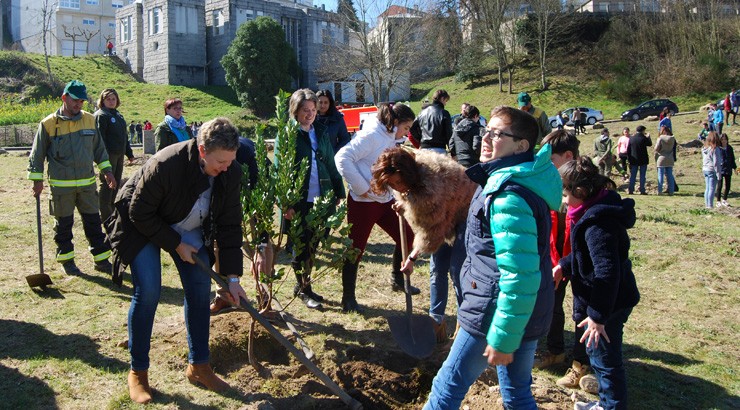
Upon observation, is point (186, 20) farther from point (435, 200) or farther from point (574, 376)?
point (574, 376)

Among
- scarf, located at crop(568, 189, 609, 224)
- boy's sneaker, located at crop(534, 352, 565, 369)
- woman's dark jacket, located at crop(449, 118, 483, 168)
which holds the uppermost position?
woman's dark jacket, located at crop(449, 118, 483, 168)

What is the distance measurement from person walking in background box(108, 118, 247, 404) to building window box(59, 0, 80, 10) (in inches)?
3143

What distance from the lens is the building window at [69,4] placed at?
71.9 meters

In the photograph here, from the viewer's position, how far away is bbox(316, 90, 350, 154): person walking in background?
6059mm

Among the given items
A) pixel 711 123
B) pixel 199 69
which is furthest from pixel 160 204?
pixel 199 69

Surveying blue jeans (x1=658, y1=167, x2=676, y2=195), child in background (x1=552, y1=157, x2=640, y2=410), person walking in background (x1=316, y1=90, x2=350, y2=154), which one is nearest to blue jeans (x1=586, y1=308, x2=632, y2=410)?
child in background (x1=552, y1=157, x2=640, y2=410)

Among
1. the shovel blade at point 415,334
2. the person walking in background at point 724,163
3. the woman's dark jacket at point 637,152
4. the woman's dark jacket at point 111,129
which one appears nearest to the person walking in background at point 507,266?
the shovel blade at point 415,334

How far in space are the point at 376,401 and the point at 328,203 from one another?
144cm

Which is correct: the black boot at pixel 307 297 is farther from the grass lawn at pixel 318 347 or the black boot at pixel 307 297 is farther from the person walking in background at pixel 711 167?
the person walking in background at pixel 711 167

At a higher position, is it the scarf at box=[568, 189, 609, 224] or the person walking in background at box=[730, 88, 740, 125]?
the person walking in background at box=[730, 88, 740, 125]

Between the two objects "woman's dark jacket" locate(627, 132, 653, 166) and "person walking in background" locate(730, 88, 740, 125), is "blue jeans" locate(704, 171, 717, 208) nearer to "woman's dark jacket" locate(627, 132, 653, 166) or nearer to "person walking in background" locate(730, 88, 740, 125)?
"woman's dark jacket" locate(627, 132, 653, 166)

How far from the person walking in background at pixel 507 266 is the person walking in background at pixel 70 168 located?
4849 millimetres

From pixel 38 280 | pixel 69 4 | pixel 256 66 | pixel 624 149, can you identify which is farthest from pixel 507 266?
pixel 69 4

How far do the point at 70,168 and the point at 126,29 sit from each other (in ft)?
204
